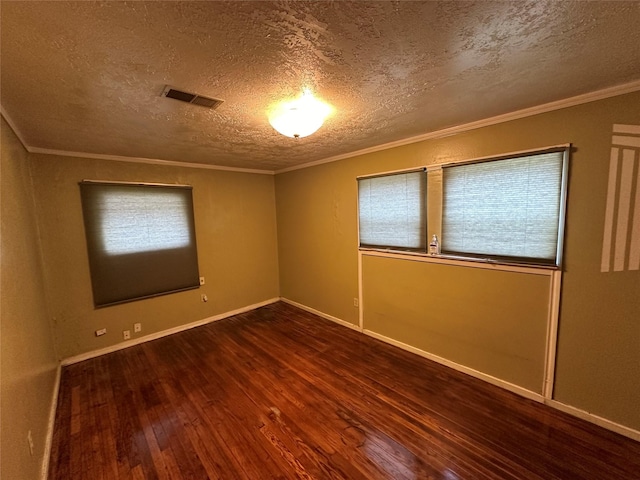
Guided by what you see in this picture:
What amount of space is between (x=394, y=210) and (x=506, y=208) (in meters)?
1.11

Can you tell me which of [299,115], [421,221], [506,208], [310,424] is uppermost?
[299,115]

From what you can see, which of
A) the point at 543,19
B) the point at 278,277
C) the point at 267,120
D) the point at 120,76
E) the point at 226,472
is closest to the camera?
the point at 543,19

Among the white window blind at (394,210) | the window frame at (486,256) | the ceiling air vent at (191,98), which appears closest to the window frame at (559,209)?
the window frame at (486,256)

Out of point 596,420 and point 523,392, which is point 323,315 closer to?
point 523,392

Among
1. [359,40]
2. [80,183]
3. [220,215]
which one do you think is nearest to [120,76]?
[359,40]

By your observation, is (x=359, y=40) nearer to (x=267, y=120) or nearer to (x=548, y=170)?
(x=267, y=120)

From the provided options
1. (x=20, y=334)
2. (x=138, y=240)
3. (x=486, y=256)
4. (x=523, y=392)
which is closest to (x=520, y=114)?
(x=486, y=256)

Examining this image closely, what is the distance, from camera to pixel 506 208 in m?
2.28

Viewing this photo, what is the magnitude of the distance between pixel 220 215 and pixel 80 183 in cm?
165

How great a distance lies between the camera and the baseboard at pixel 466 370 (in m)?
2.26

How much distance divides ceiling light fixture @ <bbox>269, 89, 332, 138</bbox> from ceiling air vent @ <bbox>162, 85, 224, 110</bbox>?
40 cm

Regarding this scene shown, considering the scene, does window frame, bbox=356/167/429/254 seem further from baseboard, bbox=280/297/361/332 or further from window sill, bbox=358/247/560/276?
baseboard, bbox=280/297/361/332

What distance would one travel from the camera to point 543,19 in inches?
43.3

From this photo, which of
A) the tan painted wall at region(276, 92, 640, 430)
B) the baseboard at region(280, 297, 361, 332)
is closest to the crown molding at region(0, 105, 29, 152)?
the tan painted wall at region(276, 92, 640, 430)
